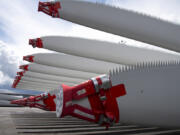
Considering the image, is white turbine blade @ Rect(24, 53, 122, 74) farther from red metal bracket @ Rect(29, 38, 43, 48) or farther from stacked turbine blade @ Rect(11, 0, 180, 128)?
stacked turbine blade @ Rect(11, 0, 180, 128)

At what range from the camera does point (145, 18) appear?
7395 mm

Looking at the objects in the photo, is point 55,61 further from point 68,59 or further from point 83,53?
point 83,53

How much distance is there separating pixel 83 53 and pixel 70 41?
4.12 feet

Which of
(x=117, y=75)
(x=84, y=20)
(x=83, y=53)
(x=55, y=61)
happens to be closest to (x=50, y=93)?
(x=55, y=61)

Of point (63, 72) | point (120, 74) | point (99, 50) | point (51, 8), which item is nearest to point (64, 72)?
point (63, 72)

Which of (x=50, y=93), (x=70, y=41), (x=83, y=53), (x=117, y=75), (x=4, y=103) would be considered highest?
(x=70, y=41)

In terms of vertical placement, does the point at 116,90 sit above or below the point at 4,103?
above

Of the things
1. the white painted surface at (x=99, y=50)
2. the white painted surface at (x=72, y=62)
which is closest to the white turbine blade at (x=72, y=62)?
the white painted surface at (x=72, y=62)

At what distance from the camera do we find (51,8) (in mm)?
7504

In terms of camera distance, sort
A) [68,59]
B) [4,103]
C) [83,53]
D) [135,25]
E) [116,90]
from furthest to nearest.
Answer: [4,103], [68,59], [83,53], [135,25], [116,90]

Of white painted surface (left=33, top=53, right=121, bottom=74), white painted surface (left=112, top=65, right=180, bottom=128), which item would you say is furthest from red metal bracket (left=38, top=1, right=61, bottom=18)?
white painted surface (left=33, top=53, right=121, bottom=74)

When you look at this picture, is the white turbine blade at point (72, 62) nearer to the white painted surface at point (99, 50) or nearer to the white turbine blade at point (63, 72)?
the white painted surface at point (99, 50)

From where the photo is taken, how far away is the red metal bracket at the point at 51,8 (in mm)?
7402

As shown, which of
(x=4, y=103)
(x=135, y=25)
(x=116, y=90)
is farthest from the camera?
(x=4, y=103)
